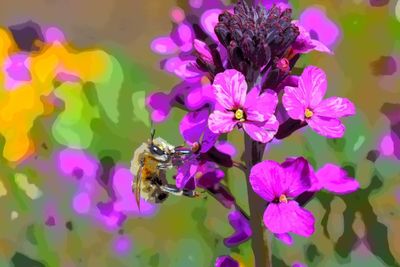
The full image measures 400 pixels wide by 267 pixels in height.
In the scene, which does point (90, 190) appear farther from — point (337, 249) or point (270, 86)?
point (270, 86)

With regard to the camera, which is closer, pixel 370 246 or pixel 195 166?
pixel 195 166

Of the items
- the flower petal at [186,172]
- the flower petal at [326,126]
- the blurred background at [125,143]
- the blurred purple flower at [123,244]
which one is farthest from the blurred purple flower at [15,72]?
the flower petal at [326,126]

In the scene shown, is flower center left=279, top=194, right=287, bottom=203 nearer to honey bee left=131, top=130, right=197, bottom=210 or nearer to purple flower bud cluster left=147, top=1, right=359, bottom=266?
purple flower bud cluster left=147, top=1, right=359, bottom=266

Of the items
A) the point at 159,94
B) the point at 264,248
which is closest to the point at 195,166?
the point at 264,248

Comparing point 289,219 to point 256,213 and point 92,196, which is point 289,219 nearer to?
point 256,213

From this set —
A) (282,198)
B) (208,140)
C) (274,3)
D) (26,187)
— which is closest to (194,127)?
(208,140)

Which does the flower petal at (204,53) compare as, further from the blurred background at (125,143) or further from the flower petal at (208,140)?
the blurred background at (125,143)
